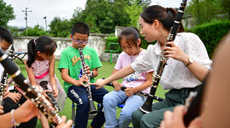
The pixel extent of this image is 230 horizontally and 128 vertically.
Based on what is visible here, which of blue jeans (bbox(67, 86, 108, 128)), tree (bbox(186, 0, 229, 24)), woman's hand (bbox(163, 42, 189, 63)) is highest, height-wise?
tree (bbox(186, 0, 229, 24))

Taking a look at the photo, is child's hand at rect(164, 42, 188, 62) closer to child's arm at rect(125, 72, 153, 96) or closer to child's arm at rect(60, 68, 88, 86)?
child's arm at rect(125, 72, 153, 96)

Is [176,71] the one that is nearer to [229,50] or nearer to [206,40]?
[229,50]

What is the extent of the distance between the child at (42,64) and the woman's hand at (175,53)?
2.08 metres

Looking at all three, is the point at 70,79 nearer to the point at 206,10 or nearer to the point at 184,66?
the point at 184,66

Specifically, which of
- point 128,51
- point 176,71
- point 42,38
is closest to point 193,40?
point 176,71

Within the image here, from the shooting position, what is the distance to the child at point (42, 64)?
3.63 metres

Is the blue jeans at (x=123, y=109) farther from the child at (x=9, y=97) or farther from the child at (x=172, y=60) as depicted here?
the child at (x=9, y=97)

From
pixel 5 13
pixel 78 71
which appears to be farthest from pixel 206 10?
pixel 5 13

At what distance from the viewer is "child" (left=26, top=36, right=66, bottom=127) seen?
3.63m

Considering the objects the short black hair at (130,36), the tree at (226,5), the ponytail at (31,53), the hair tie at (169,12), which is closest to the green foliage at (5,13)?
the tree at (226,5)

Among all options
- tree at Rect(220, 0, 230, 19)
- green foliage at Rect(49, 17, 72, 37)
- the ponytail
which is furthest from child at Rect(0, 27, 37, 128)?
green foliage at Rect(49, 17, 72, 37)

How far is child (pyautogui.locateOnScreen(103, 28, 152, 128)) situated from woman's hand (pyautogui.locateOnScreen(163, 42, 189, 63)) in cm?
103

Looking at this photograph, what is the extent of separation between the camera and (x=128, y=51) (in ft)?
11.5

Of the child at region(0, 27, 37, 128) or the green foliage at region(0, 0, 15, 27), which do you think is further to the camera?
the green foliage at region(0, 0, 15, 27)
